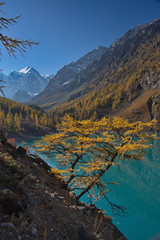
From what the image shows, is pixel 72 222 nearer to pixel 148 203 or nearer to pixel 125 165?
pixel 148 203

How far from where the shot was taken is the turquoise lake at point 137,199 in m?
18.4

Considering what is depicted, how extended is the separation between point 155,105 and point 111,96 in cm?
8679

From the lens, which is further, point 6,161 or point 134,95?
point 134,95

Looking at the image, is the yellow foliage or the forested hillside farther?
the forested hillside

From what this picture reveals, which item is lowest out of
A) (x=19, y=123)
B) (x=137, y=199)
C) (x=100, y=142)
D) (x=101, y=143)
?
(x=137, y=199)

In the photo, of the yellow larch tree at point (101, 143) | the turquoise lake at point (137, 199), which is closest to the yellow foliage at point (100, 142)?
the yellow larch tree at point (101, 143)

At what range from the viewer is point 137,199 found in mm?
26266

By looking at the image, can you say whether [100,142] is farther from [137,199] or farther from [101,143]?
[137,199]

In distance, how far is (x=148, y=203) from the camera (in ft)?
80.5

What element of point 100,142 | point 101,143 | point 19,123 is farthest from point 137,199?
point 19,123

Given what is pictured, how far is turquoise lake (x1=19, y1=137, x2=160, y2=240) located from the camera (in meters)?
18.4

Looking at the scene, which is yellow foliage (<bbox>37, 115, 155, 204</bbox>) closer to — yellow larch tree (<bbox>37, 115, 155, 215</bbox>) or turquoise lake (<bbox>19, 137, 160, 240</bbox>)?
yellow larch tree (<bbox>37, 115, 155, 215</bbox>)

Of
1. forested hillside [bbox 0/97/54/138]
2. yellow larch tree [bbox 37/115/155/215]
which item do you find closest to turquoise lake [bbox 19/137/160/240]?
yellow larch tree [bbox 37/115/155/215]

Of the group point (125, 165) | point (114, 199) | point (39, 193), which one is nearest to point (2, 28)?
point (39, 193)
